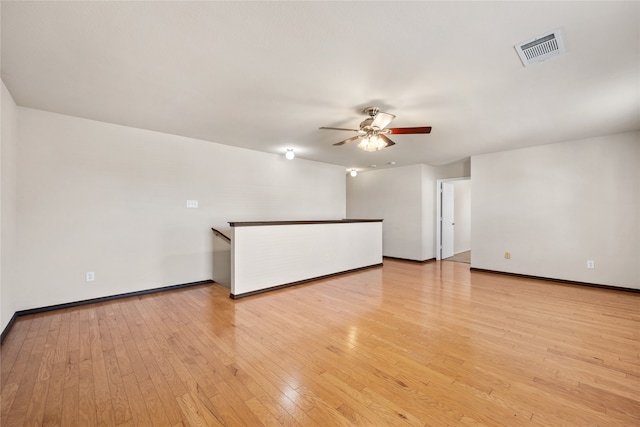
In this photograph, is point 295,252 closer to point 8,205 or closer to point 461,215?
point 8,205

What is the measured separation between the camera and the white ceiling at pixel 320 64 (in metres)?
1.63

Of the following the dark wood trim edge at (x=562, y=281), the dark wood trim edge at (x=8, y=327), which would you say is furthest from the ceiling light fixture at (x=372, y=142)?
the dark wood trim edge at (x=8, y=327)

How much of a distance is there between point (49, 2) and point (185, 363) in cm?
260

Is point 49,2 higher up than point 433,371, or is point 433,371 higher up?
point 49,2

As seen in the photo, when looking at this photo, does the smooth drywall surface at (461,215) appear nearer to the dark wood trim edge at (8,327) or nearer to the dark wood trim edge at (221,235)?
the dark wood trim edge at (221,235)

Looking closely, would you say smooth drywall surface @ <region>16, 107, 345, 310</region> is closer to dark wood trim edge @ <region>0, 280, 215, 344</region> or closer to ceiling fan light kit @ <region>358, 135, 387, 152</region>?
dark wood trim edge @ <region>0, 280, 215, 344</region>

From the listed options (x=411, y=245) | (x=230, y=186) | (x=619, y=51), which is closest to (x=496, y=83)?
(x=619, y=51)

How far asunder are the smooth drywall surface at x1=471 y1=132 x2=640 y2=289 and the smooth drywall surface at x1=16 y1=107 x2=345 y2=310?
4.89m

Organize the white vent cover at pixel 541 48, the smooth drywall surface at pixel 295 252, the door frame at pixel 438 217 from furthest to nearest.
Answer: the door frame at pixel 438 217 < the smooth drywall surface at pixel 295 252 < the white vent cover at pixel 541 48

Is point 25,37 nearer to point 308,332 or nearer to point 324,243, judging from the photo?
point 308,332

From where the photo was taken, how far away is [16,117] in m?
2.98

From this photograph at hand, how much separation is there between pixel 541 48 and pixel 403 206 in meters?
4.95

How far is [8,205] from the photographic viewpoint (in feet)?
8.93

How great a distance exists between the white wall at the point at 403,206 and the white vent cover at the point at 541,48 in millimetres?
4357
